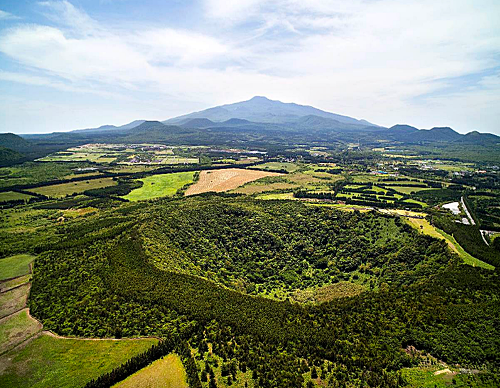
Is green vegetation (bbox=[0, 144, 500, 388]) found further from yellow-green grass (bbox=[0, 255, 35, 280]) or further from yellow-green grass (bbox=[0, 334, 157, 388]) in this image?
yellow-green grass (bbox=[0, 255, 35, 280])

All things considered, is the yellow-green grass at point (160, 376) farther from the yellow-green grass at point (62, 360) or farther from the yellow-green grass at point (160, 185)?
the yellow-green grass at point (160, 185)

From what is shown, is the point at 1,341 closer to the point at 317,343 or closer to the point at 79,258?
the point at 79,258

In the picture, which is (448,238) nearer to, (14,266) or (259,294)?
(259,294)

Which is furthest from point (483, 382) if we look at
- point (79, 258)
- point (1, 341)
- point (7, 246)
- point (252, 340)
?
point (7, 246)

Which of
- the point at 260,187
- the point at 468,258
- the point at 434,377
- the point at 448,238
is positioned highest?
the point at 448,238

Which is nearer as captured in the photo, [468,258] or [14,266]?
[468,258]

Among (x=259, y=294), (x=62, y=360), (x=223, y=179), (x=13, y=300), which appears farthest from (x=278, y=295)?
(x=223, y=179)
